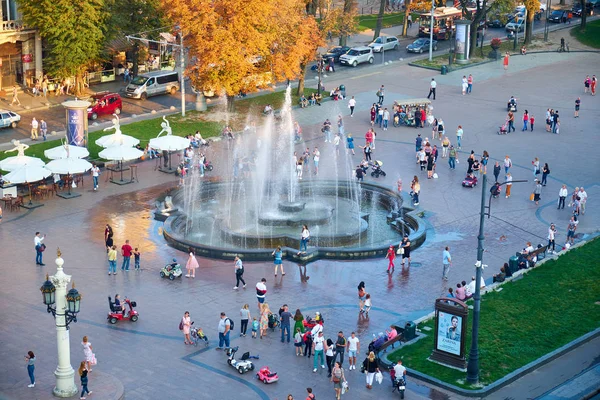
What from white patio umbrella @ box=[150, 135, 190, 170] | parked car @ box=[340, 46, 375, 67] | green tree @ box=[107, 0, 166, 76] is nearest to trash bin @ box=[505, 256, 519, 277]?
→ white patio umbrella @ box=[150, 135, 190, 170]

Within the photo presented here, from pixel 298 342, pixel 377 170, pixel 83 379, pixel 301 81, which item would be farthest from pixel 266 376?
pixel 301 81

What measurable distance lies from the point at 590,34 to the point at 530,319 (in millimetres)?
61329

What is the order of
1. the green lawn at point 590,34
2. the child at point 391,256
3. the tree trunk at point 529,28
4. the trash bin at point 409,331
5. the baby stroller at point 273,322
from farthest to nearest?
the green lawn at point 590,34, the tree trunk at point 529,28, the child at point 391,256, the baby stroller at point 273,322, the trash bin at point 409,331

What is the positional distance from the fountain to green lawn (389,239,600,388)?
247 inches

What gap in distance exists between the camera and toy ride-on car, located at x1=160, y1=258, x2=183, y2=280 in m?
40.8

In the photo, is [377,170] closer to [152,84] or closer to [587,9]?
[152,84]

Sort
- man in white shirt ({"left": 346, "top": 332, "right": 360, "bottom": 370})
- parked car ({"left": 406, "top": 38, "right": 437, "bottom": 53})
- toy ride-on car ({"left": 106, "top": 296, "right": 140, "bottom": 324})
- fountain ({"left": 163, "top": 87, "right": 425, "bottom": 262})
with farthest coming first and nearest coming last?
1. parked car ({"left": 406, "top": 38, "right": 437, "bottom": 53})
2. fountain ({"left": 163, "top": 87, "right": 425, "bottom": 262})
3. toy ride-on car ({"left": 106, "top": 296, "right": 140, "bottom": 324})
4. man in white shirt ({"left": 346, "top": 332, "right": 360, "bottom": 370})

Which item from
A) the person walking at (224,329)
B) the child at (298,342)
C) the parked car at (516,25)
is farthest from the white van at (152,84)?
the child at (298,342)

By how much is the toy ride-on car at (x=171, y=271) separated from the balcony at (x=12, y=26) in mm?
33585

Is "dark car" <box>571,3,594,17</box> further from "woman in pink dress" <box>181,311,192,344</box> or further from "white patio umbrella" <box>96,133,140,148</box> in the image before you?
"woman in pink dress" <box>181,311,192,344</box>

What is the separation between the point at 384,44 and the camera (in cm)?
8650

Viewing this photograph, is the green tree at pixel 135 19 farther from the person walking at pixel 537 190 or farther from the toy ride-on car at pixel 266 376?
the toy ride-on car at pixel 266 376

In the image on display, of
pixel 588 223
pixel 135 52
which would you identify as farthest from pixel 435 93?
pixel 588 223

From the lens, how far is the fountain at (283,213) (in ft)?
146
